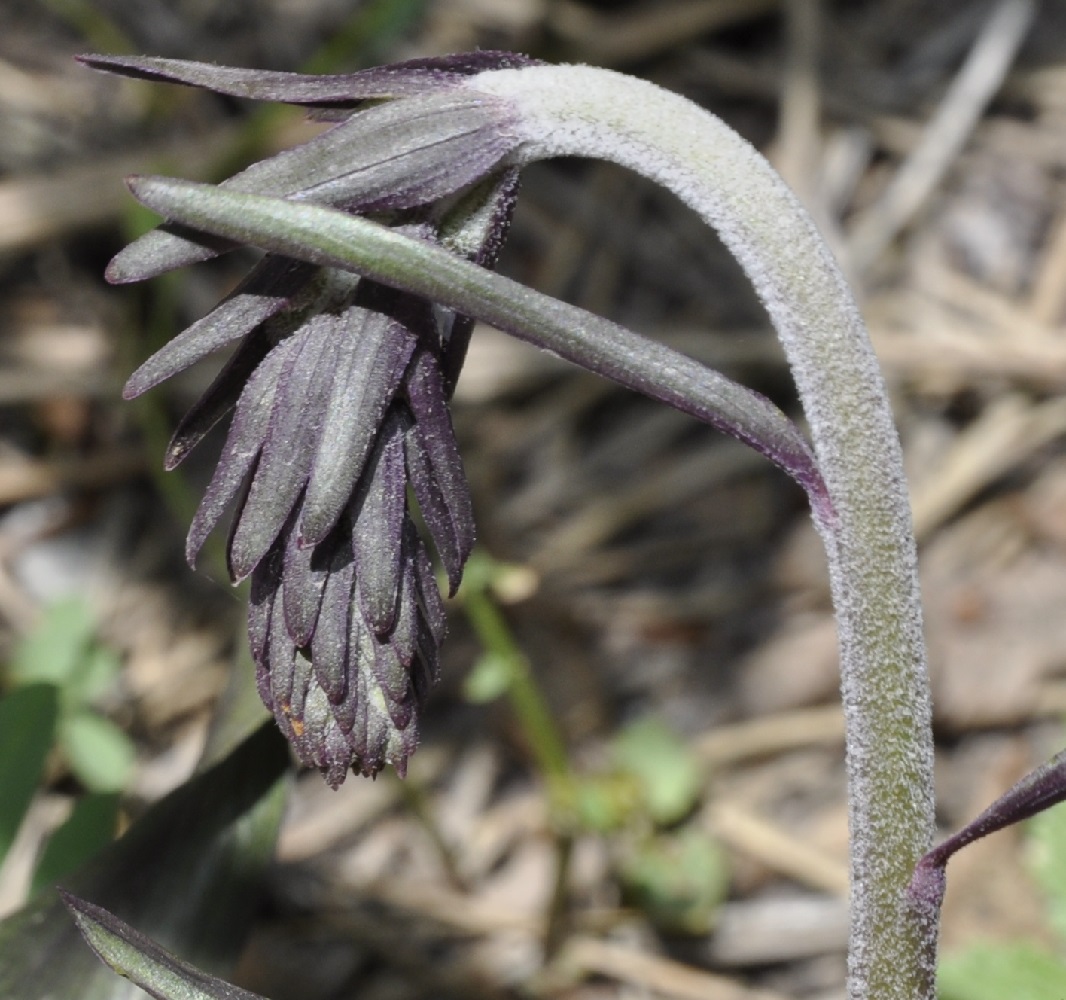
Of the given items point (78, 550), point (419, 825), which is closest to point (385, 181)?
point (419, 825)

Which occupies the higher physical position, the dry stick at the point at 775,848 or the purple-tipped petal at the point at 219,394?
the dry stick at the point at 775,848

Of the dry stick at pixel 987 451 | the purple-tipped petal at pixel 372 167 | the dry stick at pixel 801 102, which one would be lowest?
the purple-tipped petal at pixel 372 167

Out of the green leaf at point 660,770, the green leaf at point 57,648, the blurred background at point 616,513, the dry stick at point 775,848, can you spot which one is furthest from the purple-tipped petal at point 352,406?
the dry stick at point 775,848

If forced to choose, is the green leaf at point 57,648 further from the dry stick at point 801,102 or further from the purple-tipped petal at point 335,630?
the dry stick at point 801,102

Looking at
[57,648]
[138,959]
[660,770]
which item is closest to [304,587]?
[138,959]

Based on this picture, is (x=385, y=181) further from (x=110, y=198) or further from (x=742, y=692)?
(x=110, y=198)

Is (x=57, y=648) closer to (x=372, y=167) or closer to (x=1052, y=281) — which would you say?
(x=372, y=167)
